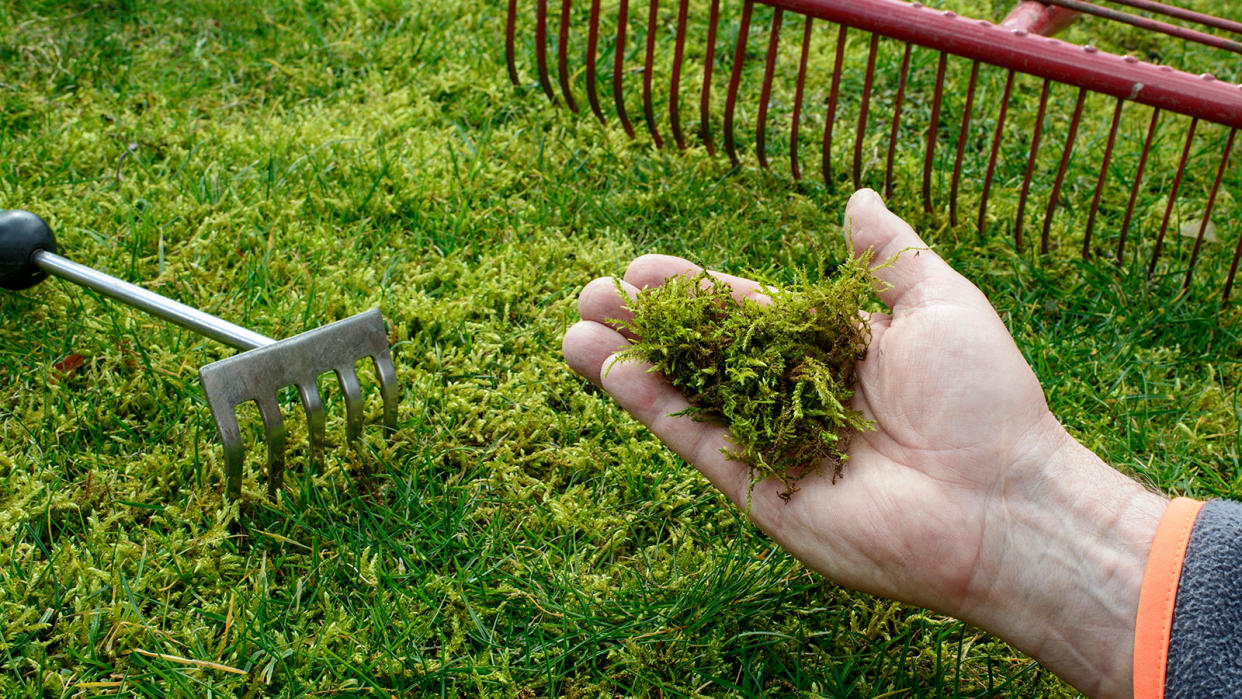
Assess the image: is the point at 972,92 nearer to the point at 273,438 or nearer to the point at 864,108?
the point at 864,108

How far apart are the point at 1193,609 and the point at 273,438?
1890 millimetres

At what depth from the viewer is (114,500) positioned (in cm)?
224

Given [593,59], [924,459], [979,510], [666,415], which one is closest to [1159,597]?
[979,510]

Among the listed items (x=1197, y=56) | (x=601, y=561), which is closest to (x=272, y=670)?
(x=601, y=561)

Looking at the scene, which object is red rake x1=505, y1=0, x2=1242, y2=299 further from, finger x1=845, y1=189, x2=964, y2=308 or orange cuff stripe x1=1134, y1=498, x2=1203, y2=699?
orange cuff stripe x1=1134, y1=498, x2=1203, y2=699

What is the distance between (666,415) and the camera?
2.06 meters

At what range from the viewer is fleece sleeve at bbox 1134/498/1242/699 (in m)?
1.50

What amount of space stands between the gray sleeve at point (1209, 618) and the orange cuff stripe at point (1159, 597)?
1 cm

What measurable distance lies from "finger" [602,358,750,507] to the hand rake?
25.2 inches

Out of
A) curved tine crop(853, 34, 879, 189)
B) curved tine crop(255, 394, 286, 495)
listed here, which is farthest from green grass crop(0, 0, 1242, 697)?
curved tine crop(853, 34, 879, 189)

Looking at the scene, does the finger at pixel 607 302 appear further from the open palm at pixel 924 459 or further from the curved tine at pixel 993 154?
the curved tine at pixel 993 154

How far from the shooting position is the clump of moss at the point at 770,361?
193 centimetres

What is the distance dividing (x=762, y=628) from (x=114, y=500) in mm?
1560

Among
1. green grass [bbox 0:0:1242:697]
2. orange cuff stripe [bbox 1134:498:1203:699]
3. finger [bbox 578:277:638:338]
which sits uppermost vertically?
finger [bbox 578:277:638:338]
